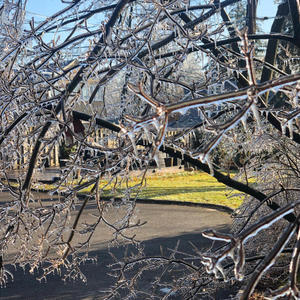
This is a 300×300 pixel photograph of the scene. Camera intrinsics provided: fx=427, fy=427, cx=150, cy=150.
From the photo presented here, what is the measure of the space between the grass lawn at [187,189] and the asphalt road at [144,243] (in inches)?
38.1

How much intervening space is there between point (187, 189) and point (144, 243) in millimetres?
7963

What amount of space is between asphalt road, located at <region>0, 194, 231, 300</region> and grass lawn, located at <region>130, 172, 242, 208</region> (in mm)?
968

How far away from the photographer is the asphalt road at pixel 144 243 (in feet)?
21.7

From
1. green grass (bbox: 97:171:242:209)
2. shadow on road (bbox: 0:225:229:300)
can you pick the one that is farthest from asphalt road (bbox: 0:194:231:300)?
green grass (bbox: 97:171:242:209)

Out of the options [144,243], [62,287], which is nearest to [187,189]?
[144,243]

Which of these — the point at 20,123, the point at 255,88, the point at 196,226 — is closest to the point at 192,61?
the point at 20,123

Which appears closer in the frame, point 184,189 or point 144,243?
point 144,243

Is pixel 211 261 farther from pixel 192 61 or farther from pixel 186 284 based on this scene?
pixel 192 61

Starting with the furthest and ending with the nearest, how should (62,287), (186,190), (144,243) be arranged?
(186,190)
(144,243)
(62,287)

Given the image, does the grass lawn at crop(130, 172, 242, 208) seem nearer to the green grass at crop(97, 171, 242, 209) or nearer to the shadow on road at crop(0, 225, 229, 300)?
the green grass at crop(97, 171, 242, 209)

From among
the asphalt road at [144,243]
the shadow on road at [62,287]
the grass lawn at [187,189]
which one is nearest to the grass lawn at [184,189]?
the grass lawn at [187,189]

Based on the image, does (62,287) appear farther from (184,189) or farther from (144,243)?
(184,189)

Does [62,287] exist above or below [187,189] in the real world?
below

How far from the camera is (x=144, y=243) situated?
368 inches
